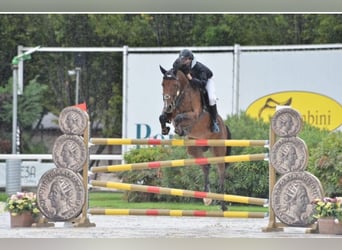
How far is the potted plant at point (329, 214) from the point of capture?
816 cm

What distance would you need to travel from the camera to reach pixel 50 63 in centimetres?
1395

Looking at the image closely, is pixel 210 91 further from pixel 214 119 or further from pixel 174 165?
pixel 174 165

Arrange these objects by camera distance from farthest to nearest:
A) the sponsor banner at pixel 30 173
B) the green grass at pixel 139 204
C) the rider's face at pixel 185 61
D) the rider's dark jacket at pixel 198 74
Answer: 1. the sponsor banner at pixel 30 173
2. the green grass at pixel 139 204
3. the rider's dark jacket at pixel 198 74
4. the rider's face at pixel 185 61

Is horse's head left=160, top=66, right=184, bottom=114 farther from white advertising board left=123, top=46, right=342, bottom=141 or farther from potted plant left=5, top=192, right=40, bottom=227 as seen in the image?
white advertising board left=123, top=46, right=342, bottom=141

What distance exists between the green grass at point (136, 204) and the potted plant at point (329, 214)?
79.8 inches

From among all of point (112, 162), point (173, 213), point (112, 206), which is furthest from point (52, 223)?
point (112, 162)

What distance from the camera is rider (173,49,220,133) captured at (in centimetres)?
852

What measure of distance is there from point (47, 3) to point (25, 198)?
73.2 inches

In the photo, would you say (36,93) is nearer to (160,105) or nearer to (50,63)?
(50,63)

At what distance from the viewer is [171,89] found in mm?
8289

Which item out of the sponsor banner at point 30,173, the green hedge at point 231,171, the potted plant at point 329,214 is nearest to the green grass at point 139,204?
the green hedge at point 231,171

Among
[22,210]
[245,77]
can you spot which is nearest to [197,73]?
[22,210]

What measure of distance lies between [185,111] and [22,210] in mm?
1596

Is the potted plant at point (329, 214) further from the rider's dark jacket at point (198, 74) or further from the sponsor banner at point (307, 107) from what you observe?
the sponsor banner at point (307, 107)
